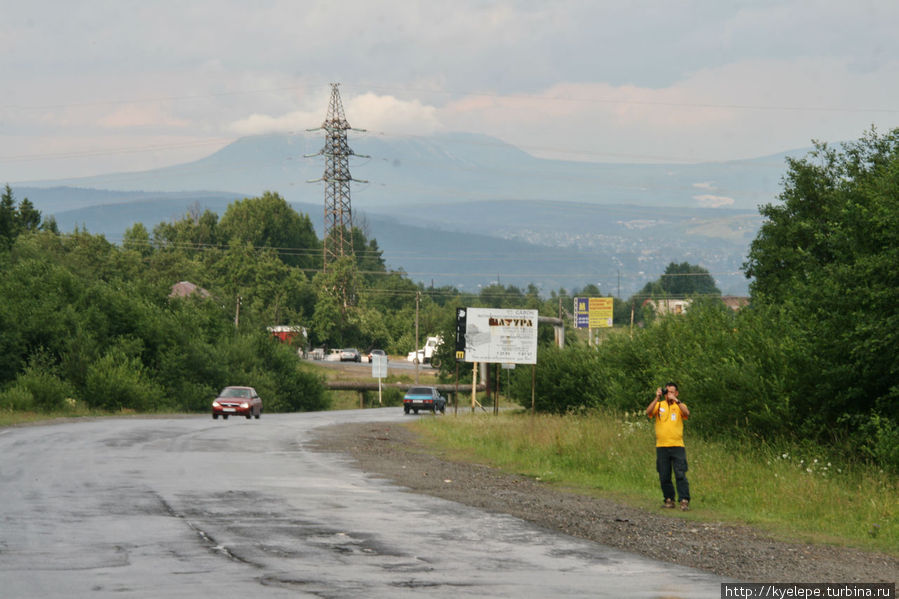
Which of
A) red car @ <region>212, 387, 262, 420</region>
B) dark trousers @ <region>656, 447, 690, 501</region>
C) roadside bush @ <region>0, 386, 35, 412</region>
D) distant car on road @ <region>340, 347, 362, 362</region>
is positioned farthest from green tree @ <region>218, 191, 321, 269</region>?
dark trousers @ <region>656, 447, 690, 501</region>

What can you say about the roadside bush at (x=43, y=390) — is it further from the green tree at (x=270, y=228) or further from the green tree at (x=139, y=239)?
the green tree at (x=270, y=228)

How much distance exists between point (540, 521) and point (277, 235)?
161 meters

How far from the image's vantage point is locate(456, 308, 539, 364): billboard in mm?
50375

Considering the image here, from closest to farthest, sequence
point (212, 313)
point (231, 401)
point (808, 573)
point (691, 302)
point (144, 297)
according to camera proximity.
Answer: point (808, 573)
point (691, 302)
point (231, 401)
point (144, 297)
point (212, 313)

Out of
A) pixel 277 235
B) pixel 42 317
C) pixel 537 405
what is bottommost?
pixel 537 405

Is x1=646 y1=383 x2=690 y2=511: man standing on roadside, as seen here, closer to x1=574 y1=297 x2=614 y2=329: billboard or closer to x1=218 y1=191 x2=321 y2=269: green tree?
x1=574 y1=297 x2=614 y2=329: billboard

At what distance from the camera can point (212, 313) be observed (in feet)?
268

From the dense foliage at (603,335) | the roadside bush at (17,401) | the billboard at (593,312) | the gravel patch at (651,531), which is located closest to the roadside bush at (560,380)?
the dense foliage at (603,335)

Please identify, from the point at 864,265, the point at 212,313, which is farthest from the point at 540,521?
the point at 212,313

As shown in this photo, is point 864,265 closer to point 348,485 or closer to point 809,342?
point 809,342

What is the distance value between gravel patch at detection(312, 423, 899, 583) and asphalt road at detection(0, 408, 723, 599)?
650 millimetres

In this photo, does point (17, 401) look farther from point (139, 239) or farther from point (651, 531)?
point (139, 239)

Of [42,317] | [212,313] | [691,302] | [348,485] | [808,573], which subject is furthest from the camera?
[212,313]

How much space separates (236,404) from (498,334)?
12.6 metres
